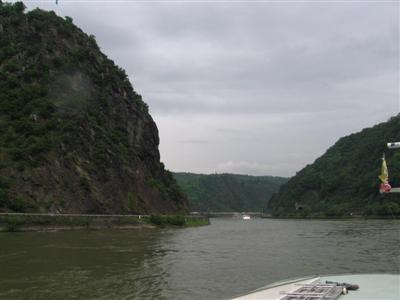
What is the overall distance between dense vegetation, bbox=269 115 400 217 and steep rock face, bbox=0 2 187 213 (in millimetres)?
58724

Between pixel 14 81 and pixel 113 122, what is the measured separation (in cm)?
1991

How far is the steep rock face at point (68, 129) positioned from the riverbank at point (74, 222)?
2.97 meters

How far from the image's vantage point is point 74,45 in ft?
313

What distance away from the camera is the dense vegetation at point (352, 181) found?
13400 centimetres

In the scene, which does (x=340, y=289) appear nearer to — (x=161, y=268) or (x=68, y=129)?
(x=161, y=268)

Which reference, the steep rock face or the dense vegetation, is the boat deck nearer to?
the steep rock face

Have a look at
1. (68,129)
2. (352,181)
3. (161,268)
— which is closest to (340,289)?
(161,268)

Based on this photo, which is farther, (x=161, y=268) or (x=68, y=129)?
(x=68, y=129)

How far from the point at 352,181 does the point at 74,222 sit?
11514cm

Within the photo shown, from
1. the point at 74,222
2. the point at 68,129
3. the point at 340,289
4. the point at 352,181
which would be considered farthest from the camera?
the point at 352,181

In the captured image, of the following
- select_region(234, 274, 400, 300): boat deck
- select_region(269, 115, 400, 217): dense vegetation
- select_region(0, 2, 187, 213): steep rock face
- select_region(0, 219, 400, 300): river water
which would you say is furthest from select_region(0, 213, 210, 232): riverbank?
select_region(269, 115, 400, 217): dense vegetation

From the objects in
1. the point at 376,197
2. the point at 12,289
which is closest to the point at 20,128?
the point at 12,289

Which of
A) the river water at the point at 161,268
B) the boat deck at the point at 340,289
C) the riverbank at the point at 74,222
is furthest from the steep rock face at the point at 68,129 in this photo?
the boat deck at the point at 340,289

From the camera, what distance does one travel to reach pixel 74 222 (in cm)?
6222
